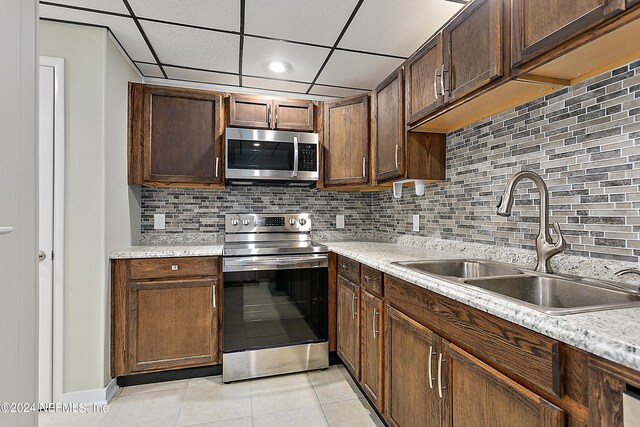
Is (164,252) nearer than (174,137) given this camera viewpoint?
Yes

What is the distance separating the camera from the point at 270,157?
8.51 ft

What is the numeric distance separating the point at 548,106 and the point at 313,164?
163 cm

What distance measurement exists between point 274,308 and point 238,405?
63 cm

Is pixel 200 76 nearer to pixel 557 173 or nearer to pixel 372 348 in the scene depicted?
pixel 372 348

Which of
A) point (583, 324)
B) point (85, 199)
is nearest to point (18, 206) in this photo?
point (583, 324)

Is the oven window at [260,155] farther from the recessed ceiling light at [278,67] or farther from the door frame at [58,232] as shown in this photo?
the door frame at [58,232]

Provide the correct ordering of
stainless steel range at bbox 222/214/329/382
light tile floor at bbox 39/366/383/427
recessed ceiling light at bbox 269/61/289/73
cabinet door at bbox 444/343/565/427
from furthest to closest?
recessed ceiling light at bbox 269/61/289/73 < stainless steel range at bbox 222/214/329/382 < light tile floor at bbox 39/366/383/427 < cabinet door at bbox 444/343/565/427

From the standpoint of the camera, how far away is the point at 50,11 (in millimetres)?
1816

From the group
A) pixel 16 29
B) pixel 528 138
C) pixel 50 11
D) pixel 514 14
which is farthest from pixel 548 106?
pixel 50 11

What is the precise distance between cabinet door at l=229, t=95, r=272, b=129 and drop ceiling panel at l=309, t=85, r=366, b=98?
0.51m

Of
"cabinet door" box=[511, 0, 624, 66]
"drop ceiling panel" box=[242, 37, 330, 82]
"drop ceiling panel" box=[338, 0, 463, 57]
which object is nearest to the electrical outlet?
"drop ceiling panel" box=[242, 37, 330, 82]

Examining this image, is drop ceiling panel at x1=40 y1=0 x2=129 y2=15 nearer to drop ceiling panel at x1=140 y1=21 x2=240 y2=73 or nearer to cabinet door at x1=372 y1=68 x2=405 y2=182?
drop ceiling panel at x1=140 y1=21 x2=240 y2=73

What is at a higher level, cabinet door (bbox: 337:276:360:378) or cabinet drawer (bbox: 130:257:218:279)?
cabinet drawer (bbox: 130:257:218:279)

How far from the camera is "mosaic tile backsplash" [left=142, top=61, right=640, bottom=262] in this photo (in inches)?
45.8
